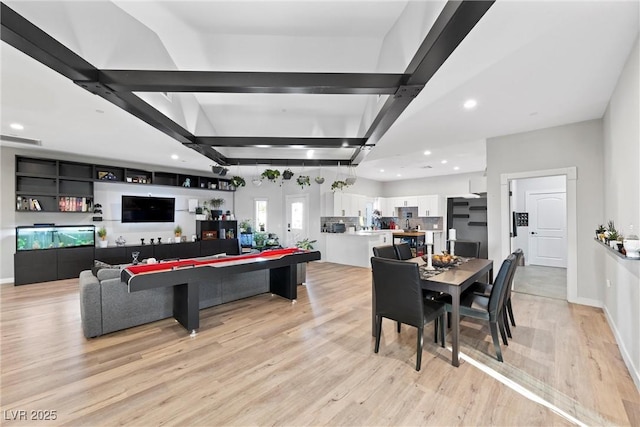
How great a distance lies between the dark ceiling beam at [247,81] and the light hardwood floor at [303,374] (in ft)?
8.83

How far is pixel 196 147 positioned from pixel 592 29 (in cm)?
506

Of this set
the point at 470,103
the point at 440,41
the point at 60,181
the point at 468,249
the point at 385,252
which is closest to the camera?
the point at 440,41

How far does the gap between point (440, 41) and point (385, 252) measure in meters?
2.45

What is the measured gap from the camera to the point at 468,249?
14.1 ft

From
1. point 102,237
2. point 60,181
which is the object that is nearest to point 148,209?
point 102,237

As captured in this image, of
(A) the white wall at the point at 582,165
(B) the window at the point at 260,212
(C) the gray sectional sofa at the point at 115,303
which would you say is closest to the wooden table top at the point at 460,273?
(A) the white wall at the point at 582,165

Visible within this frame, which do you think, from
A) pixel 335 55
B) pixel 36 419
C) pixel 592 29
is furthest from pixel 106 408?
pixel 592 29

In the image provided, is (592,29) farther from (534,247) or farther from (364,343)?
(534,247)

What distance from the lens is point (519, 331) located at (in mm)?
3125

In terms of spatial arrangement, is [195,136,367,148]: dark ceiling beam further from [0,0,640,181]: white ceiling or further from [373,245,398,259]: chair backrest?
[373,245,398,259]: chair backrest

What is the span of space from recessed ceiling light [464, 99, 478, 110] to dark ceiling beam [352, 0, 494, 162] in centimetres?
87

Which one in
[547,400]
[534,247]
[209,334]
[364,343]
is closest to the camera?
[547,400]

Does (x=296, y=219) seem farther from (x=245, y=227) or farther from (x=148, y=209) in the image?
(x=148, y=209)

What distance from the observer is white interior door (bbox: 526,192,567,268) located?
267 inches
